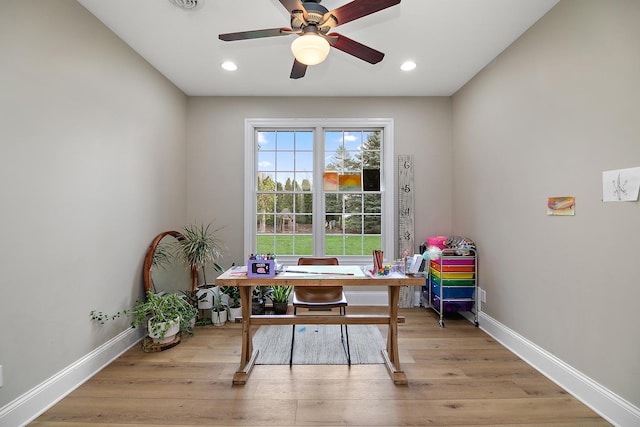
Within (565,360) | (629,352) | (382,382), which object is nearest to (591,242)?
(629,352)

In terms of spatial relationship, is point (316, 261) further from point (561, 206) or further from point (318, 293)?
point (561, 206)

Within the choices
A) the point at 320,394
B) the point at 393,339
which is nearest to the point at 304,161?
the point at 393,339

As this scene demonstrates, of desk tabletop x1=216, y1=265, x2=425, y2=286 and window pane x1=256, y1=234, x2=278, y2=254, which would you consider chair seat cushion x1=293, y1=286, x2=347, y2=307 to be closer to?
desk tabletop x1=216, y1=265, x2=425, y2=286

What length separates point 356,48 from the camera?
6.83 feet

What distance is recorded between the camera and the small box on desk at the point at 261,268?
7.34 feet

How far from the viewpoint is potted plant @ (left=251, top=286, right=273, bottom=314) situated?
11.8ft

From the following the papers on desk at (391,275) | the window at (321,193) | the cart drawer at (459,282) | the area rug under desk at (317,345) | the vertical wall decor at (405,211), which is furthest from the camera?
the window at (321,193)

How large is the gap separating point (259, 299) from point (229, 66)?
2740 millimetres

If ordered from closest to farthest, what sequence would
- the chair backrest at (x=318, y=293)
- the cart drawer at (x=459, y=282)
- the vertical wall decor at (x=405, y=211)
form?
the chair backrest at (x=318, y=293) → the cart drawer at (x=459, y=282) → the vertical wall decor at (x=405, y=211)

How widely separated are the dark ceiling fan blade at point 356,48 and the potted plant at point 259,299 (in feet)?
9.31

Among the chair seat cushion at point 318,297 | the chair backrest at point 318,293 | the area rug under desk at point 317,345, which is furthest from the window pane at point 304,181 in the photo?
the area rug under desk at point 317,345

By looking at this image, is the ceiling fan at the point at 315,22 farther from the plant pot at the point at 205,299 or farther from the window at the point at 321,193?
the plant pot at the point at 205,299

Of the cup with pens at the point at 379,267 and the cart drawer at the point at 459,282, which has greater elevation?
the cup with pens at the point at 379,267

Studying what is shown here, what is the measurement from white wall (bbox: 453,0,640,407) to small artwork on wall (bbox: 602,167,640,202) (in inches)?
1.7
